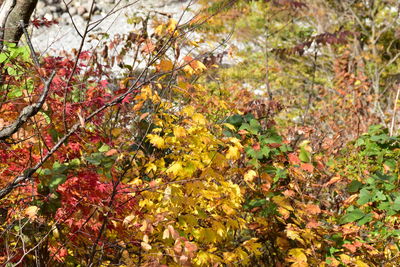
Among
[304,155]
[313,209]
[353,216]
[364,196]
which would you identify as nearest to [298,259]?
[313,209]

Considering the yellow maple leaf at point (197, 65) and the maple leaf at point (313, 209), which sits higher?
the yellow maple leaf at point (197, 65)

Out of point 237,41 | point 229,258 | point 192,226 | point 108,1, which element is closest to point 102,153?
point 192,226

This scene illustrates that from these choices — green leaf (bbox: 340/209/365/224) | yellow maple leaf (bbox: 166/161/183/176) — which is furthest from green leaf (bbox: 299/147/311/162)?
yellow maple leaf (bbox: 166/161/183/176)

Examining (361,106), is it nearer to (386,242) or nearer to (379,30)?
(386,242)

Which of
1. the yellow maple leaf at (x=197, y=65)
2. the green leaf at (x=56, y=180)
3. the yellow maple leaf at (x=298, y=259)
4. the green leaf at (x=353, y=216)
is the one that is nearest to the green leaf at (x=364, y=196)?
the green leaf at (x=353, y=216)

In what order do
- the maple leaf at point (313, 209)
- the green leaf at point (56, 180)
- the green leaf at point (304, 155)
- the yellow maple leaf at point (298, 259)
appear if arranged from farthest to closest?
the green leaf at point (304, 155) < the maple leaf at point (313, 209) < the yellow maple leaf at point (298, 259) < the green leaf at point (56, 180)

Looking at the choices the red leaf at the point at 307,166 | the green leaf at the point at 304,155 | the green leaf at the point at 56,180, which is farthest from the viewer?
the green leaf at the point at 304,155

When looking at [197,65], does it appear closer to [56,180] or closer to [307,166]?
[307,166]

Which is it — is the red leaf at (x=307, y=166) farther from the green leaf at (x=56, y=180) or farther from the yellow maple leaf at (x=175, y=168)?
the green leaf at (x=56, y=180)

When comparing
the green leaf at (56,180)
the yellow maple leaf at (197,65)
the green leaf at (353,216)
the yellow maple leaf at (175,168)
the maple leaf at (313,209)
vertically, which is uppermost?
the yellow maple leaf at (197,65)

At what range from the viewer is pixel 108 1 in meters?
20.5

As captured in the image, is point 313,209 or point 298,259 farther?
point 313,209

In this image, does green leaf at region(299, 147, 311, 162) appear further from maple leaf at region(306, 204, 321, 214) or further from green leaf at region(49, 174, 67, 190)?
green leaf at region(49, 174, 67, 190)

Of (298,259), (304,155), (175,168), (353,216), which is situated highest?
(175,168)
